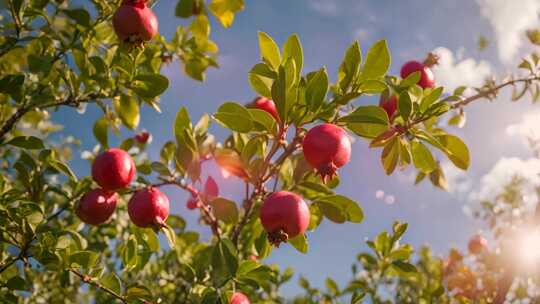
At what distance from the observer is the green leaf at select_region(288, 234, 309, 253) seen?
238cm

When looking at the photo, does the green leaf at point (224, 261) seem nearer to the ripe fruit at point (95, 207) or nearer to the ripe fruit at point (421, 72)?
the ripe fruit at point (95, 207)

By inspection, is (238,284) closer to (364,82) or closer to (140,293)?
(140,293)

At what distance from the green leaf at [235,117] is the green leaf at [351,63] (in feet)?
1.40

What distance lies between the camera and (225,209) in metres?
2.34

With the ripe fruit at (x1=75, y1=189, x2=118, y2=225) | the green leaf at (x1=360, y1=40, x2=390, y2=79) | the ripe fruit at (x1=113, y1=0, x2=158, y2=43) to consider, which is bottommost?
the ripe fruit at (x1=75, y1=189, x2=118, y2=225)

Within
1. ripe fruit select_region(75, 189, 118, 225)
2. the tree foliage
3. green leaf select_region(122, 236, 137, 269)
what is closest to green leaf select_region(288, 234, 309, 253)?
the tree foliage

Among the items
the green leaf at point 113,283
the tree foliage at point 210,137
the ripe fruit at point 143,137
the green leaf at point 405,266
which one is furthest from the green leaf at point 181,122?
the ripe fruit at point 143,137

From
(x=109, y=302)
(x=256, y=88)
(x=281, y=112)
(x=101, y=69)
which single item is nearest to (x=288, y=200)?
(x=281, y=112)

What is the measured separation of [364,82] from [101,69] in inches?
61.7

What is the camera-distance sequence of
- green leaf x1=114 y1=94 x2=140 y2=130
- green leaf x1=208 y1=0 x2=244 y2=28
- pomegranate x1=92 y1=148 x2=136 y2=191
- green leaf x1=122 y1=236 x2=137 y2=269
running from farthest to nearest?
1. green leaf x1=208 y1=0 x2=244 y2=28
2. green leaf x1=114 y1=94 x2=140 y2=130
3. green leaf x1=122 y1=236 x2=137 y2=269
4. pomegranate x1=92 y1=148 x2=136 y2=191

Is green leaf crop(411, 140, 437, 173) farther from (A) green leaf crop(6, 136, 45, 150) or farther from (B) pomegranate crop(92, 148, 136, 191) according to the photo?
(A) green leaf crop(6, 136, 45, 150)

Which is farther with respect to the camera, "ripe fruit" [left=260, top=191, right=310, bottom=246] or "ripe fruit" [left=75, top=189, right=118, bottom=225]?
"ripe fruit" [left=75, top=189, right=118, bottom=225]

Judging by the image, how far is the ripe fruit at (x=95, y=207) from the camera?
2.34 metres

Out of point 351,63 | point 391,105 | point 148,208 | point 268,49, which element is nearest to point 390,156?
point 391,105
